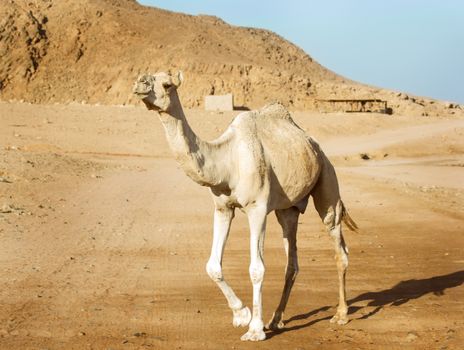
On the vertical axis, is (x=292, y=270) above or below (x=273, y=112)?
below

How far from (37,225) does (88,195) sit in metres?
5.67

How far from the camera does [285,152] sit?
8.37m

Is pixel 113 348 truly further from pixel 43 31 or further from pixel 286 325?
pixel 43 31

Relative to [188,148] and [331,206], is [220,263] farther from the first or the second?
[331,206]

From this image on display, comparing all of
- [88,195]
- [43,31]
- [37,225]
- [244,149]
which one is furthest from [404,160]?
[43,31]

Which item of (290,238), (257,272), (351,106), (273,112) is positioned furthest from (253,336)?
(351,106)

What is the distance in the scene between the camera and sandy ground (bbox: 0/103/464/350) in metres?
8.20

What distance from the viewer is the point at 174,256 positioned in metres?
13.1

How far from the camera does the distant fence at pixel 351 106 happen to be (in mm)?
62812

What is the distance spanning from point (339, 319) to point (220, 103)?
4709 cm

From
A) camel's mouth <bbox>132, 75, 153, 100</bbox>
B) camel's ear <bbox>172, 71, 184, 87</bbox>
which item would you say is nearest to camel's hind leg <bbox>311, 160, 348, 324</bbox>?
camel's ear <bbox>172, 71, 184, 87</bbox>

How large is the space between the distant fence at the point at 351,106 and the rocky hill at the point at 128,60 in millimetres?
984

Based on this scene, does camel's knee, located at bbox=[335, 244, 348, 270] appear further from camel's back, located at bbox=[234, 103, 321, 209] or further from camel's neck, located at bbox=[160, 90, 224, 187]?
camel's neck, located at bbox=[160, 90, 224, 187]

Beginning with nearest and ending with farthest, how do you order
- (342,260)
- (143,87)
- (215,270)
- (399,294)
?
(143,87) < (215,270) < (342,260) < (399,294)
